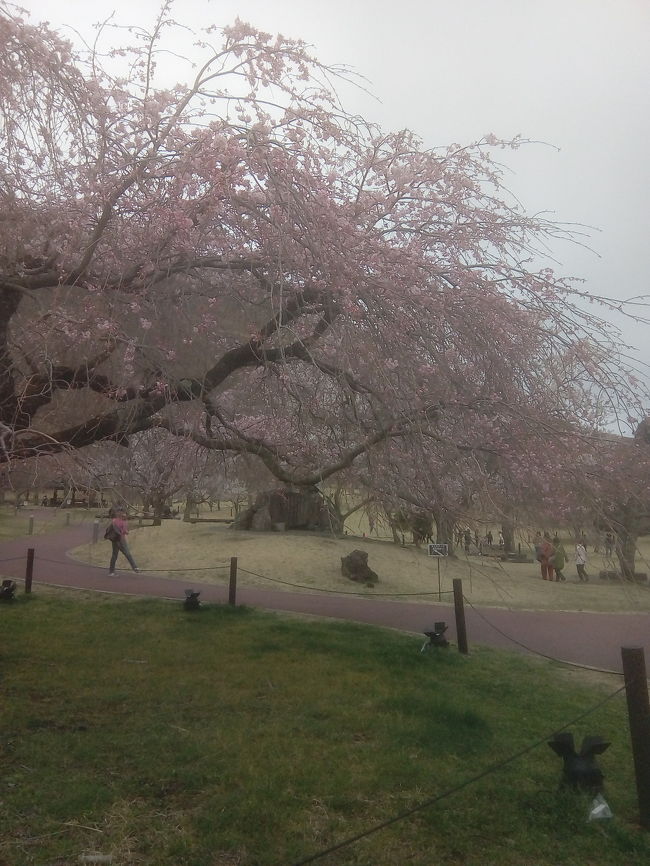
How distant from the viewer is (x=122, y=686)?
7.07 m

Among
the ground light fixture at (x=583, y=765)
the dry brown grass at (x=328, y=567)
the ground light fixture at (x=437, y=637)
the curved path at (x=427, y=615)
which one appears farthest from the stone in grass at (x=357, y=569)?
the ground light fixture at (x=583, y=765)

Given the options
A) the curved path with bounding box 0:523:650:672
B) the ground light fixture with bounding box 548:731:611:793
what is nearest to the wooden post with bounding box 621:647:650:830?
the ground light fixture with bounding box 548:731:611:793

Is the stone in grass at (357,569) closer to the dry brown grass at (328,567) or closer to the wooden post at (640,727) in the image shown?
the dry brown grass at (328,567)

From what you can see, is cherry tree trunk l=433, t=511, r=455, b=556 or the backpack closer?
Result: cherry tree trunk l=433, t=511, r=455, b=556

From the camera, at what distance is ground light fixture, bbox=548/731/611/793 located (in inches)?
180

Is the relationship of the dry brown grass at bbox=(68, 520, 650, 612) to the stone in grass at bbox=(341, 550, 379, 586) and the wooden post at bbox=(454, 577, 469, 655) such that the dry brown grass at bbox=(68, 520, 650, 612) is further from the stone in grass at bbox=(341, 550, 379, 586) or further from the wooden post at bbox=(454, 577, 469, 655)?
the wooden post at bbox=(454, 577, 469, 655)

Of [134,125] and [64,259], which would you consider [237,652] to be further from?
[134,125]

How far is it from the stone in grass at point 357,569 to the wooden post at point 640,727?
490 inches

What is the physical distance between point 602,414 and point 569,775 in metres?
2.95

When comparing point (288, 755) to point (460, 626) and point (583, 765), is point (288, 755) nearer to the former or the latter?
point (583, 765)

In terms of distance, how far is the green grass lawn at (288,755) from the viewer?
3.93 m

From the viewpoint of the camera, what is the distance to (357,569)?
16.8 metres

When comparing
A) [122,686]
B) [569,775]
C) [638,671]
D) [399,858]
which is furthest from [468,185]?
[122,686]

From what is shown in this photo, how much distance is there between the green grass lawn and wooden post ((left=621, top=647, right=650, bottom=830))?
7.2 inches
